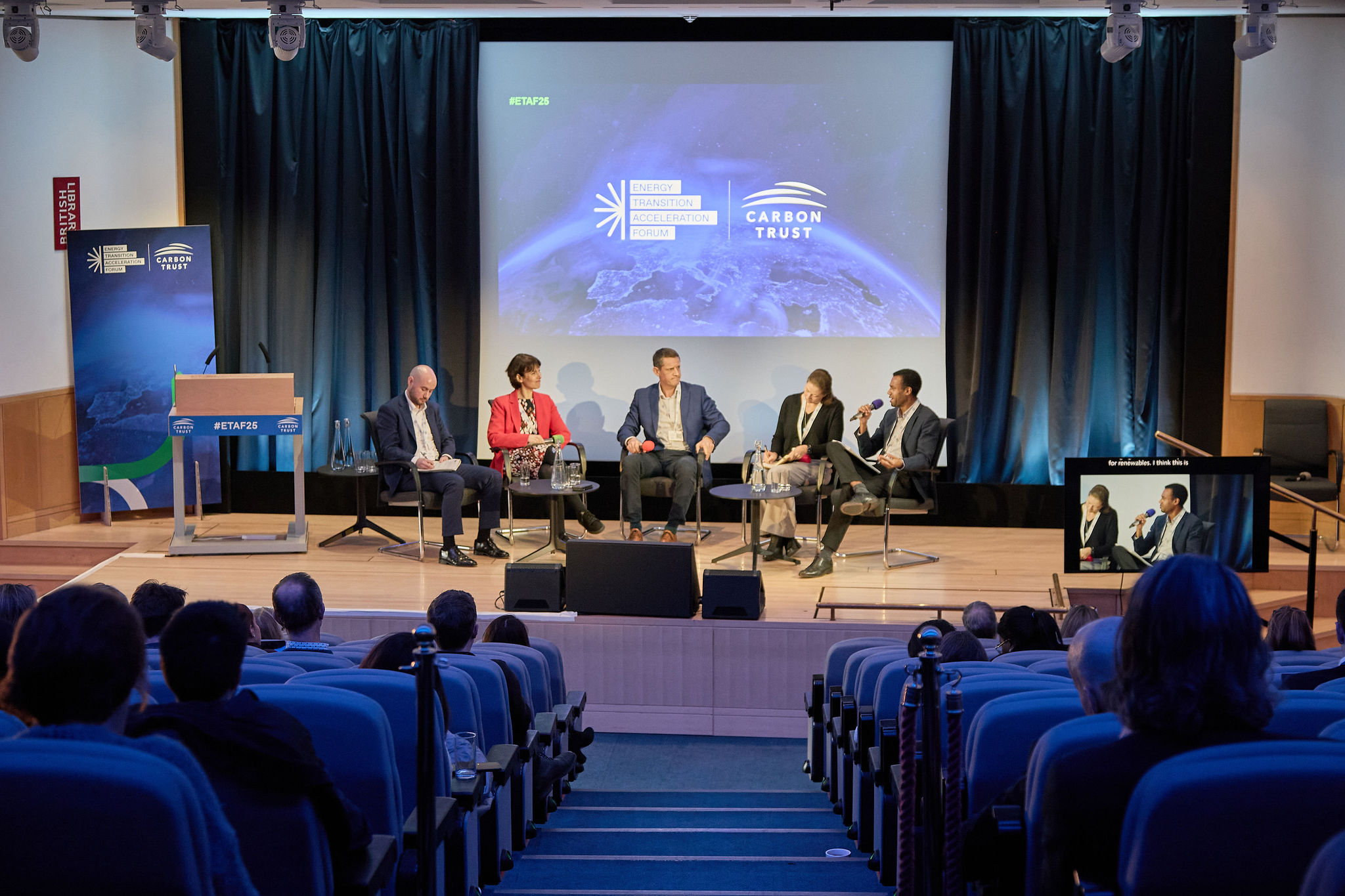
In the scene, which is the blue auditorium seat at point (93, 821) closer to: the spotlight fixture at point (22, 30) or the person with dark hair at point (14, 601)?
the person with dark hair at point (14, 601)

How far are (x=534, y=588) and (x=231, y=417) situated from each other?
97.5 inches

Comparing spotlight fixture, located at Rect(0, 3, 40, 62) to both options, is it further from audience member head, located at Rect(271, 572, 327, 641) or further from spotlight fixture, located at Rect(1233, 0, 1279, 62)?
spotlight fixture, located at Rect(1233, 0, 1279, 62)

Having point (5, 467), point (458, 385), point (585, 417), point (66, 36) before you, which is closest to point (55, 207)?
point (66, 36)

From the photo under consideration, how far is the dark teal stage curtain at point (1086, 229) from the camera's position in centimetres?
788

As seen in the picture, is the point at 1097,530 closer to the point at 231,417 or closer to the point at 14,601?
the point at 14,601

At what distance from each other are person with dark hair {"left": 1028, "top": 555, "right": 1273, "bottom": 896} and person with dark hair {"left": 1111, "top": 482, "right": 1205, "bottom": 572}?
13.8ft

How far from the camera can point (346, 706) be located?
6.81 ft

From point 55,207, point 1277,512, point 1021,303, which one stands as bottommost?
point 1277,512

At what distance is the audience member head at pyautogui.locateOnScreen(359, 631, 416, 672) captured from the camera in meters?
2.99

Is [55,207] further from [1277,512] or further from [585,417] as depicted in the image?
[1277,512]

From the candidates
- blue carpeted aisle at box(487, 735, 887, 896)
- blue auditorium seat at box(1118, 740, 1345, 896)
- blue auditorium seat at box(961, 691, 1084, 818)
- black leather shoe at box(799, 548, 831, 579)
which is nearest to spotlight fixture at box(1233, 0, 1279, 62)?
black leather shoe at box(799, 548, 831, 579)

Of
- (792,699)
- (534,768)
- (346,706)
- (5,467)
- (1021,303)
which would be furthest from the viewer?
(1021,303)

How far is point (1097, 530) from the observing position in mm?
5633

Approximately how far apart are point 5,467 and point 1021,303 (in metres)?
6.29
